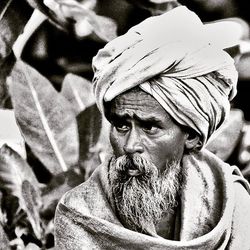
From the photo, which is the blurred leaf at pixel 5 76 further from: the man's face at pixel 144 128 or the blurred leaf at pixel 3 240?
the man's face at pixel 144 128

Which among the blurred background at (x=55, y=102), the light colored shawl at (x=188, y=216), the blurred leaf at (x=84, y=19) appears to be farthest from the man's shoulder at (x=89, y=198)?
the blurred leaf at (x=84, y=19)

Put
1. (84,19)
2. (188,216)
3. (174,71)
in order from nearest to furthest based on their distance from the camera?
(174,71)
(188,216)
(84,19)

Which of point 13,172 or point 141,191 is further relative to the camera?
point 13,172

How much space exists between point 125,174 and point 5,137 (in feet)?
1.93

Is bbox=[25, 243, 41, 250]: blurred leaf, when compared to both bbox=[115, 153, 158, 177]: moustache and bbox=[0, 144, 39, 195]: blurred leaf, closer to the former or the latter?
bbox=[0, 144, 39, 195]: blurred leaf

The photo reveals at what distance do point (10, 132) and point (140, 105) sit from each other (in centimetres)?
64

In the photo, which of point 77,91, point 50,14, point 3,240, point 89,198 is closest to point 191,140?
point 89,198

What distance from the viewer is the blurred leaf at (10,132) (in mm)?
1602

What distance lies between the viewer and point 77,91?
160 cm

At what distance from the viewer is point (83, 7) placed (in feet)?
5.11

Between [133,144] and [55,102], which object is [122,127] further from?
[55,102]

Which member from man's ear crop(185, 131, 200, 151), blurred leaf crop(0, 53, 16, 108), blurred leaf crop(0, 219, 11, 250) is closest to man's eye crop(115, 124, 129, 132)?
man's ear crop(185, 131, 200, 151)

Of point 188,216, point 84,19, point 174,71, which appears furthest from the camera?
point 84,19

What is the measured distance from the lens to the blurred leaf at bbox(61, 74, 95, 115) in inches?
62.8
